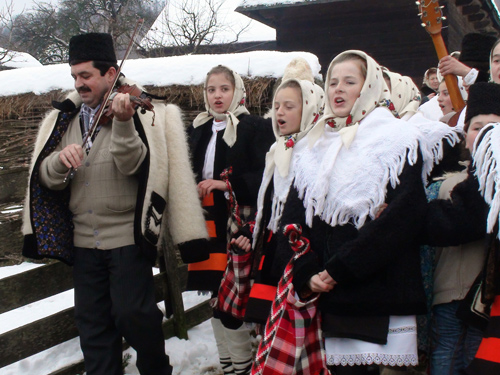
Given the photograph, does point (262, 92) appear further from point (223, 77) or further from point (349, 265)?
point (349, 265)

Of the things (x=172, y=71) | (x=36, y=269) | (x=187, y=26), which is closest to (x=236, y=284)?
(x=36, y=269)

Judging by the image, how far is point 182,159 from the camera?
112 inches

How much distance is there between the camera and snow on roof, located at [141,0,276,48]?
14.3m

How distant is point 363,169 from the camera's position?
211 cm

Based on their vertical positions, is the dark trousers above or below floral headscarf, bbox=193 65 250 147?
below

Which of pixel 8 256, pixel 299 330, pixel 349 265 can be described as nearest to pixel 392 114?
pixel 349 265

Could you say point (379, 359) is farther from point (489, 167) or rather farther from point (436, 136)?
point (436, 136)

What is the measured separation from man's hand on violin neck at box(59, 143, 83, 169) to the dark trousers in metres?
0.48

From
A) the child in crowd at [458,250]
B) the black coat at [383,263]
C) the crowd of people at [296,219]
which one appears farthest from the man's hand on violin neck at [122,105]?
the child in crowd at [458,250]

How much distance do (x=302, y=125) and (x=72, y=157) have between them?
115cm

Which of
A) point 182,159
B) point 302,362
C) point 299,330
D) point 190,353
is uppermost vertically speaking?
point 182,159

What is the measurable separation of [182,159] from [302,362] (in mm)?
1242

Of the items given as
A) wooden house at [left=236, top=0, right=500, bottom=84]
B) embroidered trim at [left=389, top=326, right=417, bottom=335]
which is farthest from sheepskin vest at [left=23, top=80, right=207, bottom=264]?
wooden house at [left=236, top=0, right=500, bottom=84]

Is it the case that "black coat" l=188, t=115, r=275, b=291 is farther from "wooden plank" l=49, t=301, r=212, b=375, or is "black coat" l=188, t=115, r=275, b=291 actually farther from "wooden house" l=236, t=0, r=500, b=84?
"wooden house" l=236, t=0, r=500, b=84
